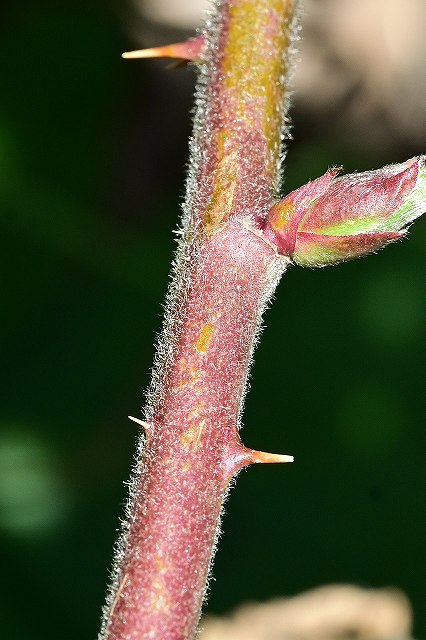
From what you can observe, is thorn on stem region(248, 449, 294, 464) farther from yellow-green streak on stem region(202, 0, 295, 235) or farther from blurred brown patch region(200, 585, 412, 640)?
blurred brown patch region(200, 585, 412, 640)

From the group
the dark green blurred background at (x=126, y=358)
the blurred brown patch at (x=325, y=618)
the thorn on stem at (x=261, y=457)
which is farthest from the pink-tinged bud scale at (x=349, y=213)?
the dark green blurred background at (x=126, y=358)

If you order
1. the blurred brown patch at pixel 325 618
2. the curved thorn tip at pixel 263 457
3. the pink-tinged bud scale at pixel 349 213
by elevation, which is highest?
the pink-tinged bud scale at pixel 349 213

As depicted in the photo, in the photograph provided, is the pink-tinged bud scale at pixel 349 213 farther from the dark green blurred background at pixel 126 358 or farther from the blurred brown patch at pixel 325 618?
the dark green blurred background at pixel 126 358

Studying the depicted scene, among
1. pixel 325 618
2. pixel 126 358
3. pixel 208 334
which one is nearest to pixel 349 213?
pixel 208 334

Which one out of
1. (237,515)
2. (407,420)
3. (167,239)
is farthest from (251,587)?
(167,239)

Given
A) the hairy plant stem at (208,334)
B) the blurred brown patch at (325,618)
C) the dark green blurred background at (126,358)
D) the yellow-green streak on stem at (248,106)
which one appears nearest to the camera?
the hairy plant stem at (208,334)

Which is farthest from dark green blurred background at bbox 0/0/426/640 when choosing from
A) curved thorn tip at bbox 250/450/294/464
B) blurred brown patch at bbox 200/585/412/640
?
curved thorn tip at bbox 250/450/294/464

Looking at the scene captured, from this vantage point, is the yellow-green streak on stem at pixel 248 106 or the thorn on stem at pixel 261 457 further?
the yellow-green streak on stem at pixel 248 106
